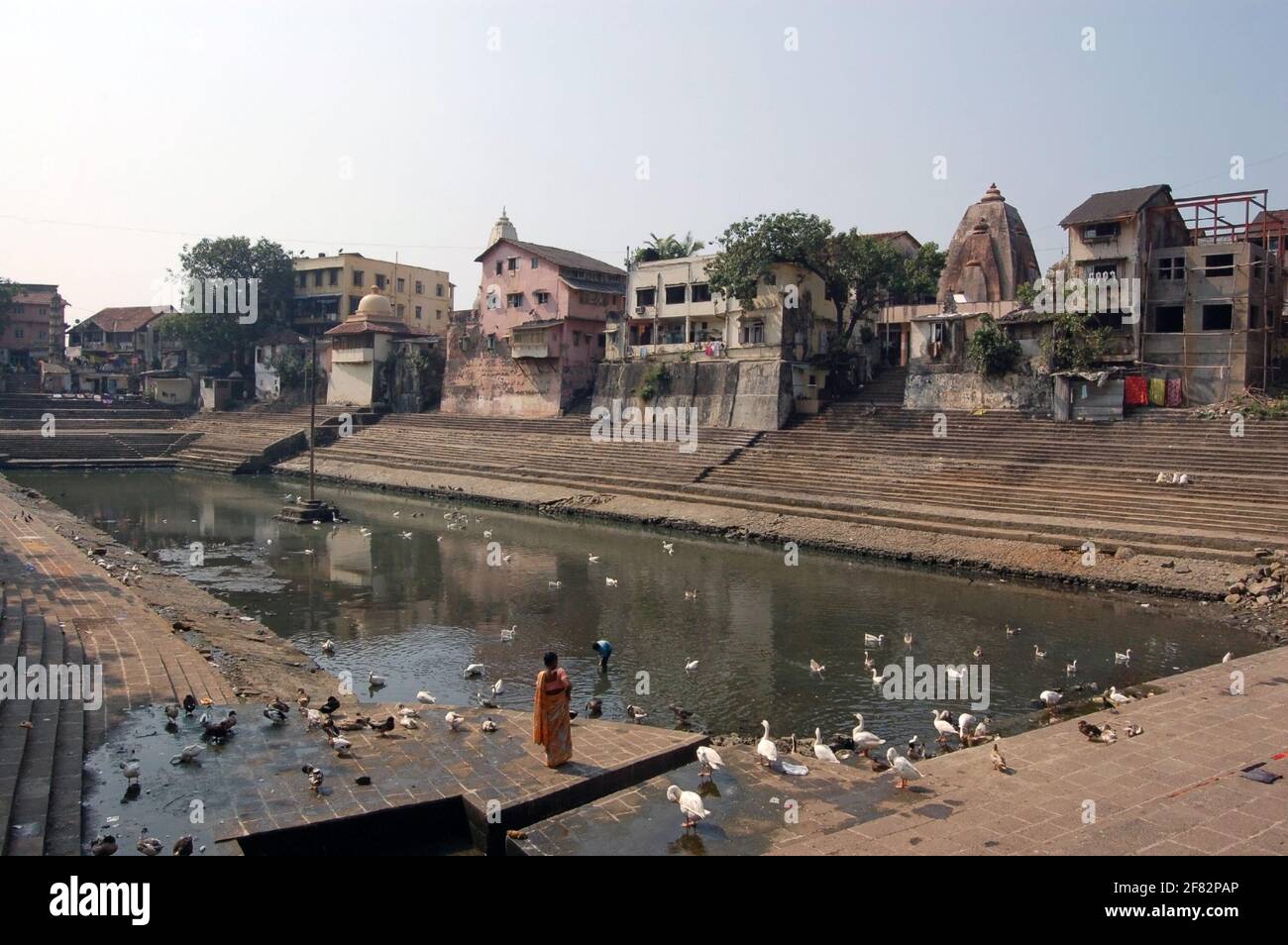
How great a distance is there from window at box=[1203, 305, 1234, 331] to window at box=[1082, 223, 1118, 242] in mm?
3876

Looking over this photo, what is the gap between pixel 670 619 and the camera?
18.1 meters

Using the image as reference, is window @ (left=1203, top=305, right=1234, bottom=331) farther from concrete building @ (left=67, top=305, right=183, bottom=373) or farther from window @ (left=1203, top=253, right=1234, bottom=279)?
concrete building @ (left=67, top=305, right=183, bottom=373)

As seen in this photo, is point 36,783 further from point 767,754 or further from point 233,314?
point 233,314

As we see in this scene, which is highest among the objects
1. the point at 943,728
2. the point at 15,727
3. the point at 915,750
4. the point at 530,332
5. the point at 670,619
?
the point at 530,332

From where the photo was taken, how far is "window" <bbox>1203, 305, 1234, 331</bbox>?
30.4 meters

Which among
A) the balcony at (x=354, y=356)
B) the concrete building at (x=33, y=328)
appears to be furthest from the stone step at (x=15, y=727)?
the concrete building at (x=33, y=328)

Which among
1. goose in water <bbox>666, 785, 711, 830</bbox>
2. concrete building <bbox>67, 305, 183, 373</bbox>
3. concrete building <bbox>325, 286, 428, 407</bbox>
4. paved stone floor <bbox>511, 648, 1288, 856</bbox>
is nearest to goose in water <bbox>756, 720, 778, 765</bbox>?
paved stone floor <bbox>511, 648, 1288, 856</bbox>

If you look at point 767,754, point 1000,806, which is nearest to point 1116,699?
point 1000,806

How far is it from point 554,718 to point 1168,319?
101 ft

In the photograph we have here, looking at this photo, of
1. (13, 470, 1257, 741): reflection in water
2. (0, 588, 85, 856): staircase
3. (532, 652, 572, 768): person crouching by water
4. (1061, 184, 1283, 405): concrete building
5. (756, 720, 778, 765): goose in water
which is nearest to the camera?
(0, 588, 85, 856): staircase

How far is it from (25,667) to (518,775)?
6.70 meters

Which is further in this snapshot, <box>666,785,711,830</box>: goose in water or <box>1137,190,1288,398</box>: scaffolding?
<box>1137,190,1288,398</box>: scaffolding

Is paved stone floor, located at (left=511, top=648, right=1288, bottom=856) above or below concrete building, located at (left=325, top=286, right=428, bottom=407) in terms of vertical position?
below
